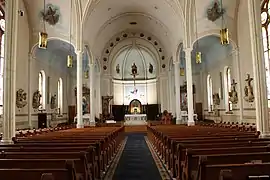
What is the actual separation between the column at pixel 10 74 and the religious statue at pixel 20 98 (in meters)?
8.36

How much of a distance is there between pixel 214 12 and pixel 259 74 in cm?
1029

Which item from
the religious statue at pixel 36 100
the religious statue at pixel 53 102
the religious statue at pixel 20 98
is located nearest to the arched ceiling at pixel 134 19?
the religious statue at pixel 53 102

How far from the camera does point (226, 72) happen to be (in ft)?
71.1

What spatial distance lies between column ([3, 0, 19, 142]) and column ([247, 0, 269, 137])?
22.8 ft

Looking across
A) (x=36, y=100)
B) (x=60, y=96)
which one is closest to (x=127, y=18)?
(x=60, y=96)

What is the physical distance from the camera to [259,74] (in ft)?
26.6

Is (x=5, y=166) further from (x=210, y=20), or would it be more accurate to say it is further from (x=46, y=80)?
(x=46, y=80)

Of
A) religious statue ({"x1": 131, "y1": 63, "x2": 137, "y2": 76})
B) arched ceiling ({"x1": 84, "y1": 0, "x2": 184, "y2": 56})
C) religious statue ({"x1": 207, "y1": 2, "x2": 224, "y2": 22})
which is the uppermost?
arched ceiling ({"x1": 84, "y1": 0, "x2": 184, "y2": 56})

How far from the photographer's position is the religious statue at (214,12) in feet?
56.3

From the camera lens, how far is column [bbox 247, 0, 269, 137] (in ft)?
26.0

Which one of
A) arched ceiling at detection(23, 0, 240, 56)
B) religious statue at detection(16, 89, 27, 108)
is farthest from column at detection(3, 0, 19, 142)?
A: arched ceiling at detection(23, 0, 240, 56)

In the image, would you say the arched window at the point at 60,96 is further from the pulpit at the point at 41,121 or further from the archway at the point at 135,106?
the archway at the point at 135,106

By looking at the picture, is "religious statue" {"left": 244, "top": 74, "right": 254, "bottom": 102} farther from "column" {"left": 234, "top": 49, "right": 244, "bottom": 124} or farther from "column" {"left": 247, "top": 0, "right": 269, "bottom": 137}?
"column" {"left": 247, "top": 0, "right": 269, "bottom": 137}

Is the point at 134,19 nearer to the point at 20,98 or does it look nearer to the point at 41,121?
the point at 41,121
